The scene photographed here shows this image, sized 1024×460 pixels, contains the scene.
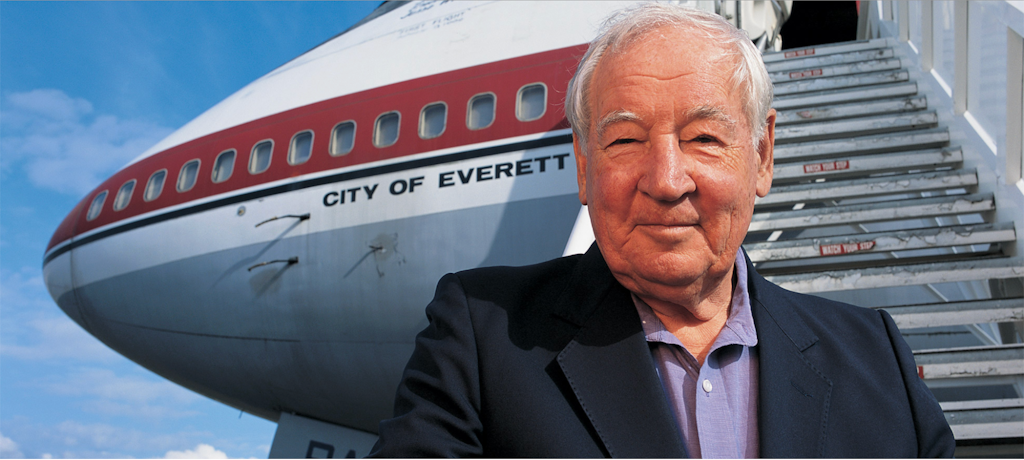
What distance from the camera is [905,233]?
11.6 ft

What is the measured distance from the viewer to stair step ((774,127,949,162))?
4215mm

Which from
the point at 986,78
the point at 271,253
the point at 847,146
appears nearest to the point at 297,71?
the point at 271,253

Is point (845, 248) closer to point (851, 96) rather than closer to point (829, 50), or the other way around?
point (851, 96)

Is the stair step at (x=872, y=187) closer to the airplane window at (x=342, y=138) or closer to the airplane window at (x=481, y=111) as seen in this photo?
the airplane window at (x=481, y=111)

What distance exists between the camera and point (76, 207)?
8570 mm

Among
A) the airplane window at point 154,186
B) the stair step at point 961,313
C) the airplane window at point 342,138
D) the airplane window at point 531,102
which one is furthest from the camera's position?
the airplane window at point 154,186

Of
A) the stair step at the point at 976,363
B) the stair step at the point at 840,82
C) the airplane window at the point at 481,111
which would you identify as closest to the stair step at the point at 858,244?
the stair step at the point at 976,363

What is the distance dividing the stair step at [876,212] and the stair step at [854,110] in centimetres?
115

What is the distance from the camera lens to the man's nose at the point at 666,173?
3.70ft

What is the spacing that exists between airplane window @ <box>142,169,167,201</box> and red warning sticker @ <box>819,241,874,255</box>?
22.2 ft

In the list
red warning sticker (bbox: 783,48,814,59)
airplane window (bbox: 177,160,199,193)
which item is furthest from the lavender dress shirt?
airplane window (bbox: 177,160,199,193)

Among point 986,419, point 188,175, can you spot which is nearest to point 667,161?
point 986,419

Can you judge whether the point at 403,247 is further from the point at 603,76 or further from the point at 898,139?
the point at 603,76

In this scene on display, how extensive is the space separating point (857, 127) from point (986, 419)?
2.34m
